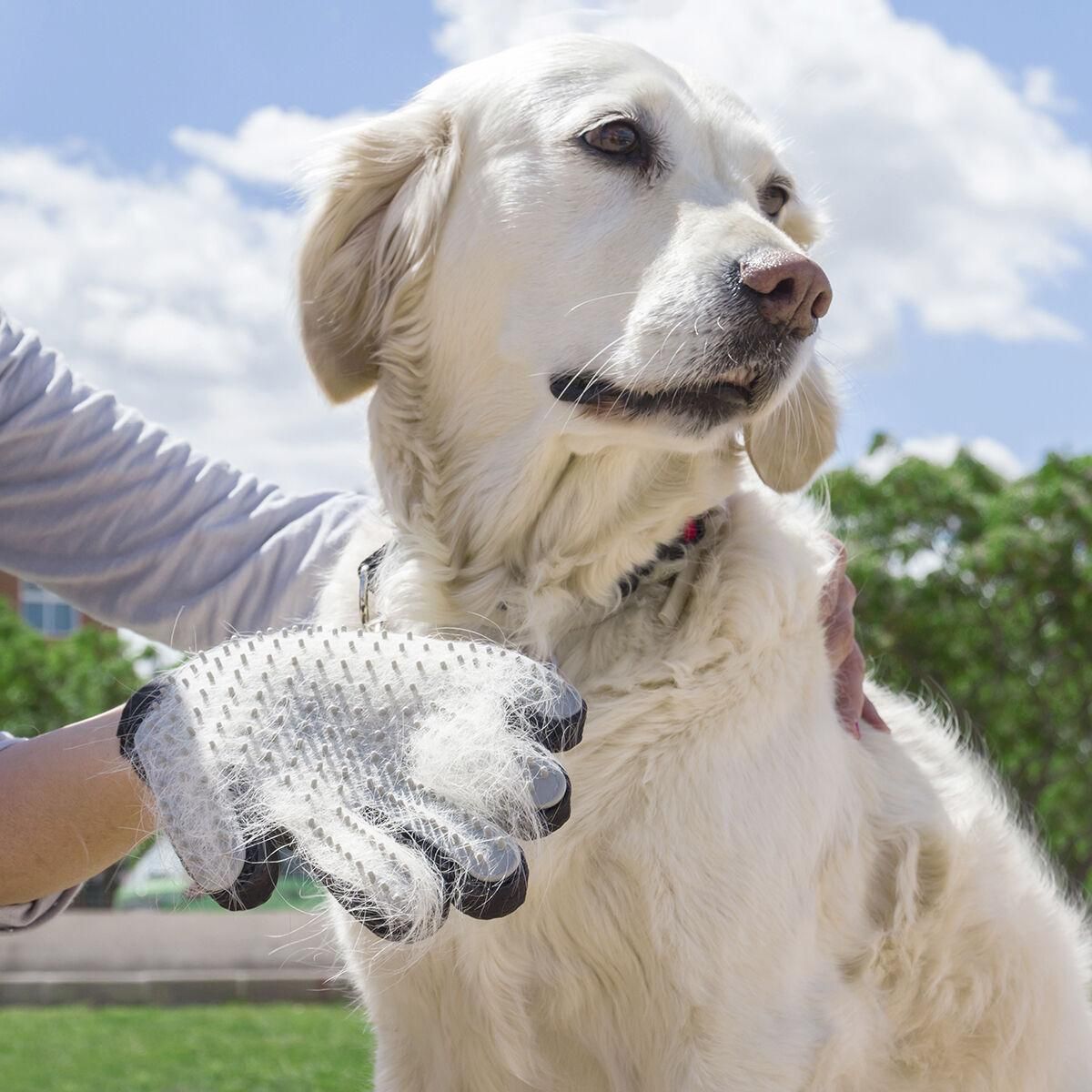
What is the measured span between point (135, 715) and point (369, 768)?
0.41 meters

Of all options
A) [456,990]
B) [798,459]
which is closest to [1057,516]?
[798,459]

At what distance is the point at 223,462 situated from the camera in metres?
3.31

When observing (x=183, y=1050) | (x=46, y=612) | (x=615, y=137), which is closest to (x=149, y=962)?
(x=183, y=1050)

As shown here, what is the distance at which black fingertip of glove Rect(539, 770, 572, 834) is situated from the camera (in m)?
1.90

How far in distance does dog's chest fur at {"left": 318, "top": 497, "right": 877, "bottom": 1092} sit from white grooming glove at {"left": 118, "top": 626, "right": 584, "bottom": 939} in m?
0.40

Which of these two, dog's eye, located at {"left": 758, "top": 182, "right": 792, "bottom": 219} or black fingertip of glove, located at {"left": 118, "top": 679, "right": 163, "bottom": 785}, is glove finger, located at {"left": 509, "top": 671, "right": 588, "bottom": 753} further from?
dog's eye, located at {"left": 758, "top": 182, "right": 792, "bottom": 219}

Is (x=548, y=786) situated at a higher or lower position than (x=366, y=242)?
lower

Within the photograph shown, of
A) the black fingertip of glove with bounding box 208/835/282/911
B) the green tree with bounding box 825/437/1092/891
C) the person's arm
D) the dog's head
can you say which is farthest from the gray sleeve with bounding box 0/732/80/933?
the green tree with bounding box 825/437/1092/891

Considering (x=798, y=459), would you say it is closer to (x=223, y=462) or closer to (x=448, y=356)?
(x=448, y=356)

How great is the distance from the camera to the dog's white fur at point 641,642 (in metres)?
2.29

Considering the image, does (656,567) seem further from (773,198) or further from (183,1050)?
(183,1050)

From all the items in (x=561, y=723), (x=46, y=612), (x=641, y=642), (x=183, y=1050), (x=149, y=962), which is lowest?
(x=46, y=612)

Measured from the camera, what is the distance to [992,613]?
1092cm

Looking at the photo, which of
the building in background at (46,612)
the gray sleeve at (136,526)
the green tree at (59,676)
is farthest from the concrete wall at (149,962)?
the building in background at (46,612)
